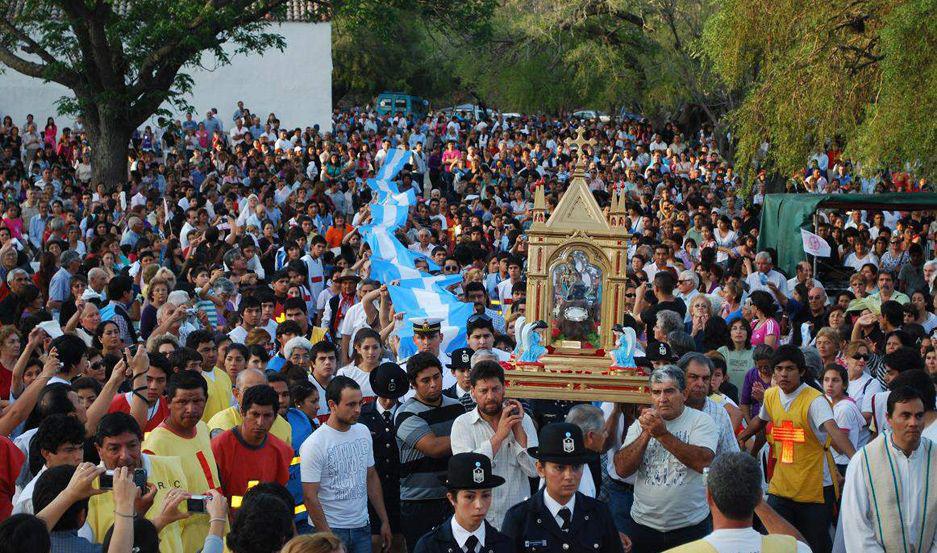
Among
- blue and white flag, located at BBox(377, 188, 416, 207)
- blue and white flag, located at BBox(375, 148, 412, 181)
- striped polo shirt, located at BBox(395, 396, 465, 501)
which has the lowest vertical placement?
striped polo shirt, located at BBox(395, 396, 465, 501)

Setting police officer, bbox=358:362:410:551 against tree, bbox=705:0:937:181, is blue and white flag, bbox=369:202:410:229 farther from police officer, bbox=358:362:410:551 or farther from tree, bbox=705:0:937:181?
police officer, bbox=358:362:410:551

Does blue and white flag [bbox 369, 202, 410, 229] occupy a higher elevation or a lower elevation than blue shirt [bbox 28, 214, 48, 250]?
higher

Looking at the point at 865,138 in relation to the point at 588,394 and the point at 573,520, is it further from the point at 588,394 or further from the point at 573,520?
the point at 573,520

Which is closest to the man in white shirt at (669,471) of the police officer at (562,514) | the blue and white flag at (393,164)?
the police officer at (562,514)

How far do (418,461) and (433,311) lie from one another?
3.85 m

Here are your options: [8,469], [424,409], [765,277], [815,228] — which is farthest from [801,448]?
[815,228]

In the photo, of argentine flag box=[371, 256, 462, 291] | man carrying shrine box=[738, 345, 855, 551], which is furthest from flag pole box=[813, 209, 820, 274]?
man carrying shrine box=[738, 345, 855, 551]

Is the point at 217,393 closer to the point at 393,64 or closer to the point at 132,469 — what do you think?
the point at 132,469

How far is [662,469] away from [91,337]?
575cm

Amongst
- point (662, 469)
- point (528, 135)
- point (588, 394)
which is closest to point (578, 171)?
point (588, 394)

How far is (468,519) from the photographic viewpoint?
5863mm

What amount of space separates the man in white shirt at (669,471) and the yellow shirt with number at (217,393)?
299 cm

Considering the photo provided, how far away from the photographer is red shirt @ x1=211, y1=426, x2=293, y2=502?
23.0ft

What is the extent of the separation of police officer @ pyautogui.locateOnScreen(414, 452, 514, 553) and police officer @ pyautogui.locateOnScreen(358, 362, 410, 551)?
84.1 inches
